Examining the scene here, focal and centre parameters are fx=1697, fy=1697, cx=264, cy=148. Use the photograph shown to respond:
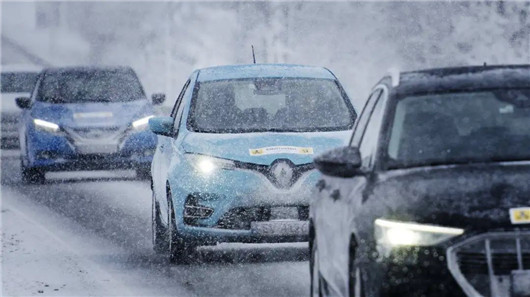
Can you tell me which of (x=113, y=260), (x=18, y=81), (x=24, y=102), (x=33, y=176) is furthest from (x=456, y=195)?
(x=18, y=81)

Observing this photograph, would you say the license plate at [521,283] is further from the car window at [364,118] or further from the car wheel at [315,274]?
the car wheel at [315,274]

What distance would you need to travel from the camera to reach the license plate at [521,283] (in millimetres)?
7020

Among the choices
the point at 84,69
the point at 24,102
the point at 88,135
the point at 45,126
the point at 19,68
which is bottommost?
the point at 88,135

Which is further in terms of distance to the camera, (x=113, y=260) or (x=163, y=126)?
(x=163, y=126)

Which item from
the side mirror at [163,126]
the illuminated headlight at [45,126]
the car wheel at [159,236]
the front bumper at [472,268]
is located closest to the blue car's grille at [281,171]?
the side mirror at [163,126]

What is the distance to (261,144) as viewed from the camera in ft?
43.3

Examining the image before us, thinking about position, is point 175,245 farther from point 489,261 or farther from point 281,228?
point 489,261

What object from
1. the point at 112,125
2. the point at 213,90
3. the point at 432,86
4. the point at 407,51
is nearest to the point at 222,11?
the point at 407,51

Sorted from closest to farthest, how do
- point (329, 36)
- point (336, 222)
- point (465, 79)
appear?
point (336, 222)
point (465, 79)
point (329, 36)

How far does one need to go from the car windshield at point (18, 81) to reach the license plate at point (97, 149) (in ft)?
38.0

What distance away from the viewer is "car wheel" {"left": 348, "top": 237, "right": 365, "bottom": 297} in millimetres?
7398

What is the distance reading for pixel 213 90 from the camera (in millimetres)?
14383

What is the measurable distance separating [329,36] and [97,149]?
19.6 meters

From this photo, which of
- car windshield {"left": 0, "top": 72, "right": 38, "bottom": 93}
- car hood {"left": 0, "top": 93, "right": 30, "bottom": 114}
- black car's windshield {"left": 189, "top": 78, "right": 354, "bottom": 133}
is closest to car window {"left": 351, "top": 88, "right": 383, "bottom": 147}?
black car's windshield {"left": 189, "top": 78, "right": 354, "bottom": 133}
